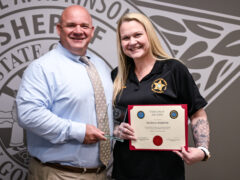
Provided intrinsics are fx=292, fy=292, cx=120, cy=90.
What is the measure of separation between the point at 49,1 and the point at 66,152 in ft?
4.58

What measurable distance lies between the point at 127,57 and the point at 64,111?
0.58 meters

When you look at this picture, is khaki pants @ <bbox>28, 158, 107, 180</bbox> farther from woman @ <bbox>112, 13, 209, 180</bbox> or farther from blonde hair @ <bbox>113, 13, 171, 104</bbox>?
blonde hair @ <bbox>113, 13, 171, 104</bbox>

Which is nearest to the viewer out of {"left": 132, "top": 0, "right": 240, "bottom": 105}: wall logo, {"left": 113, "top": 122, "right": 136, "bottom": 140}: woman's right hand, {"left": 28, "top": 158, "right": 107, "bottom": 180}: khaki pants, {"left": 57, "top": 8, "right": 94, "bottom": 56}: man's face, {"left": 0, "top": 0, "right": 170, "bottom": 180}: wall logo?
{"left": 113, "top": 122, "right": 136, "bottom": 140}: woman's right hand

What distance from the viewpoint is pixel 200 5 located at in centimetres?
266

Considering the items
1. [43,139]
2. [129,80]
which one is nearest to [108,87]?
[129,80]

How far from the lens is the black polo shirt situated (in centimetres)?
173

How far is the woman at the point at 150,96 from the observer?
1.73 meters

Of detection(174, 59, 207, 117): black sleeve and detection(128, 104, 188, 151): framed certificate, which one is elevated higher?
detection(174, 59, 207, 117): black sleeve

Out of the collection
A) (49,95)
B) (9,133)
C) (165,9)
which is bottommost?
(9,133)

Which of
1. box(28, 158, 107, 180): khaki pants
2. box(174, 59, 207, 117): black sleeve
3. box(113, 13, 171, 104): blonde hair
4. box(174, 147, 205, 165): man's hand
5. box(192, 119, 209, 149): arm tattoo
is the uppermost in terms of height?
box(113, 13, 171, 104): blonde hair

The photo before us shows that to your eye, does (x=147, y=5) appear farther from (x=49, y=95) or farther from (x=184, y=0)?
(x=49, y=95)

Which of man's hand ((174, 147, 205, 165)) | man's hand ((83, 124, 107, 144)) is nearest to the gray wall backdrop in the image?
man's hand ((83, 124, 107, 144))

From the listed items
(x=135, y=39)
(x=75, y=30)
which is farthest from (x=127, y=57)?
(x=75, y=30)

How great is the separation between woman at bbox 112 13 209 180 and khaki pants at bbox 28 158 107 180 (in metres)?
0.16
